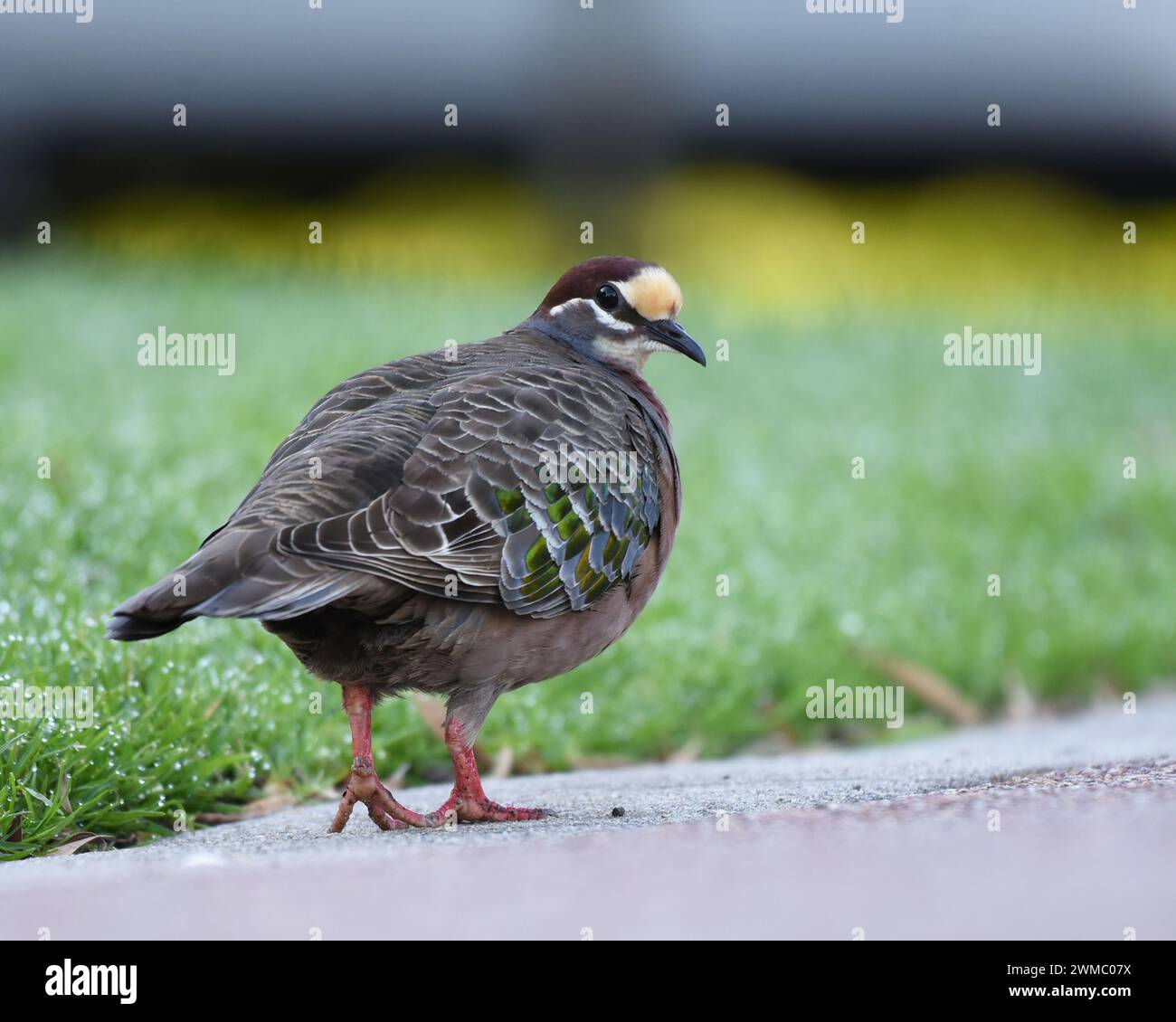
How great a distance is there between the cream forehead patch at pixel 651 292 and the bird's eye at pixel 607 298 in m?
0.03

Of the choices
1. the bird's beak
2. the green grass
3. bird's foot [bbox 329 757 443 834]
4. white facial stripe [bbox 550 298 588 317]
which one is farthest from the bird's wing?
the green grass

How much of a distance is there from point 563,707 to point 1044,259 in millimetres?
12004

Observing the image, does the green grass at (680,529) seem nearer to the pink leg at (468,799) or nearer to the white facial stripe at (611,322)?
the pink leg at (468,799)

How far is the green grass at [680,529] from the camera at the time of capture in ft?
18.2

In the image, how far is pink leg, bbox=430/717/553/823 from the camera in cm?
476

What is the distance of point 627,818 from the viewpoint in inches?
178

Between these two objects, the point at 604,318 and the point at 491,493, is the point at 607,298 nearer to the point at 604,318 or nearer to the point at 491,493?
the point at 604,318

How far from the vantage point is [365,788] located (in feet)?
15.1

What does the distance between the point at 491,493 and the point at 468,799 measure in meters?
0.98

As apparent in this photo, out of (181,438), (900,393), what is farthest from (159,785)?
(900,393)

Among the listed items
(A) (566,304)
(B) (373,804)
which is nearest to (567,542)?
(B) (373,804)

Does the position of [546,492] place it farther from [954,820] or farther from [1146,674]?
[1146,674]

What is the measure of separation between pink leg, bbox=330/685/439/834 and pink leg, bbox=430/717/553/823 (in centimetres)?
10

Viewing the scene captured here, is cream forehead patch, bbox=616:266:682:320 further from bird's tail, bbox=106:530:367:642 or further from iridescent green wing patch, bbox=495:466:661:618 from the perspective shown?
bird's tail, bbox=106:530:367:642
